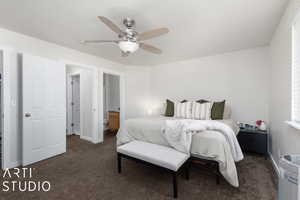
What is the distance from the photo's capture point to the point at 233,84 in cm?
326

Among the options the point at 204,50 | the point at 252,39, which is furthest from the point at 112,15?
the point at 252,39

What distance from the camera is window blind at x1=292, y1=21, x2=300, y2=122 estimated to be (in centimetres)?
148

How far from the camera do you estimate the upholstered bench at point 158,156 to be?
154 centimetres

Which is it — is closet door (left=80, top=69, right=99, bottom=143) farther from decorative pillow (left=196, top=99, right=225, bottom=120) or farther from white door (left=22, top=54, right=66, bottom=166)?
decorative pillow (left=196, top=99, right=225, bottom=120)

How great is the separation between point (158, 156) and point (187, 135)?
0.51m

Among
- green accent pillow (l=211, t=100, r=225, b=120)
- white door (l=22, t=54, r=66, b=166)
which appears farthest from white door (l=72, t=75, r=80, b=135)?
green accent pillow (l=211, t=100, r=225, b=120)

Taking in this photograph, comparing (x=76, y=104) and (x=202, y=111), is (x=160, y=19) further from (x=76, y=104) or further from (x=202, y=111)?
(x=76, y=104)

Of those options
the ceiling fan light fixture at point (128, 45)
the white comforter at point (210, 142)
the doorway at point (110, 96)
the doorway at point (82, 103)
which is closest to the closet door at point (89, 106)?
the doorway at point (82, 103)

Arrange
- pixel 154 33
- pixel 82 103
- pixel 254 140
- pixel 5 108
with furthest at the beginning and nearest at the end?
pixel 82 103
pixel 254 140
pixel 5 108
pixel 154 33

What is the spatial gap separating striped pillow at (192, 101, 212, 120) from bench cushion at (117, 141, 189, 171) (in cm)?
147

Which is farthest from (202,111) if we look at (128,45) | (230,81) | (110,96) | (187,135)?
(110,96)

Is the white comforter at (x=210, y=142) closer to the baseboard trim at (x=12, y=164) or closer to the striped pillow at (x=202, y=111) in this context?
the striped pillow at (x=202, y=111)

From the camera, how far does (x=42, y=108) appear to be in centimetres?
249

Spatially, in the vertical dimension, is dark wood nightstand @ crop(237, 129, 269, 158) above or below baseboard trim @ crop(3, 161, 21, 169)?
above
